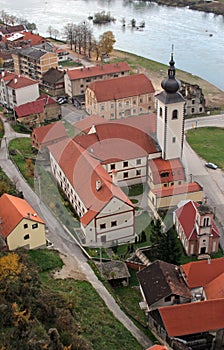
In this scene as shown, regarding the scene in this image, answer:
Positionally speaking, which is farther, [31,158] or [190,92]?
[190,92]

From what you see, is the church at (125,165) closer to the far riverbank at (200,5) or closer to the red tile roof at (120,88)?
the red tile roof at (120,88)

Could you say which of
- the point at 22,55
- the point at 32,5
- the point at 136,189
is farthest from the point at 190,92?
the point at 32,5

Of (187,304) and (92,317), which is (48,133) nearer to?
(92,317)

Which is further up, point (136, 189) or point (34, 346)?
point (34, 346)

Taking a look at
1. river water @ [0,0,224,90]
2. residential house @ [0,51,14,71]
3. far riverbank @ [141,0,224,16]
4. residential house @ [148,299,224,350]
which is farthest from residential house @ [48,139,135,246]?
far riverbank @ [141,0,224,16]

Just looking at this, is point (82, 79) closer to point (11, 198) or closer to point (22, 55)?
point (22, 55)

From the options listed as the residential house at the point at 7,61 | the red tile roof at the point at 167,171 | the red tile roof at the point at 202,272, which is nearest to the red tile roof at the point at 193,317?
the red tile roof at the point at 202,272

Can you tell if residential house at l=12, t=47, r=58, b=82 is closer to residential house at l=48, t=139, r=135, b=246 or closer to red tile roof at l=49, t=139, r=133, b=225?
red tile roof at l=49, t=139, r=133, b=225
